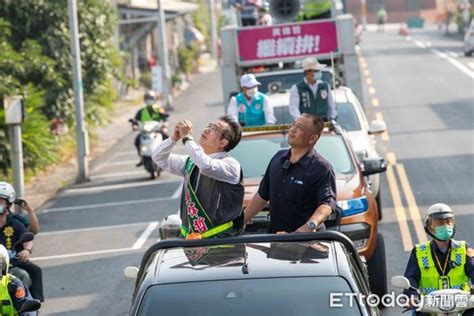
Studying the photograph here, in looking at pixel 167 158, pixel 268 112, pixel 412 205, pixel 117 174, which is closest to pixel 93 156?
pixel 117 174

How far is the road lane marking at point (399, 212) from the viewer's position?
15.1 metres

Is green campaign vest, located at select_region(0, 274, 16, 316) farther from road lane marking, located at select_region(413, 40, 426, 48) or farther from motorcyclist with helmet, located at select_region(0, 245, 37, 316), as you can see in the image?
road lane marking, located at select_region(413, 40, 426, 48)

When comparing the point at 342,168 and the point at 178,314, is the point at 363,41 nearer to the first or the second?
the point at 342,168

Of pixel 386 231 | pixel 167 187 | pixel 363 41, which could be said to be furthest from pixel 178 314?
pixel 363 41

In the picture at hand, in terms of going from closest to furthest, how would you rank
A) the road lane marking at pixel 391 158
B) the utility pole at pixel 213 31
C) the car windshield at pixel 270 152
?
Result: the car windshield at pixel 270 152 → the road lane marking at pixel 391 158 → the utility pole at pixel 213 31

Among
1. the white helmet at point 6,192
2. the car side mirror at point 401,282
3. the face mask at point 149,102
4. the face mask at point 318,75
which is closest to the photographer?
the car side mirror at point 401,282

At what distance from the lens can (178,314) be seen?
6.58m

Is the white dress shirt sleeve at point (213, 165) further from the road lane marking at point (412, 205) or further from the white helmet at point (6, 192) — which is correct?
the road lane marking at point (412, 205)

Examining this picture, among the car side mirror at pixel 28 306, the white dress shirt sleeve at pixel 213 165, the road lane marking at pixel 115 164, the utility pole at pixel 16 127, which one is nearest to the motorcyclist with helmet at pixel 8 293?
the car side mirror at pixel 28 306

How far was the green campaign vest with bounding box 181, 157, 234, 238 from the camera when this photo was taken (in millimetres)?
8727

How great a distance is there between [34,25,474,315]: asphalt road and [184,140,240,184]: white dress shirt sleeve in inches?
131

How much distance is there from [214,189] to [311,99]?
22.8 ft

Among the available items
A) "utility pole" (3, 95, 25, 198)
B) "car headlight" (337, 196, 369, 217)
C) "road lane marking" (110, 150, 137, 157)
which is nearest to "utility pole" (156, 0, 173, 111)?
"road lane marking" (110, 150, 137, 157)

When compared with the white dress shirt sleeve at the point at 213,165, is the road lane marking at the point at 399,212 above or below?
below
